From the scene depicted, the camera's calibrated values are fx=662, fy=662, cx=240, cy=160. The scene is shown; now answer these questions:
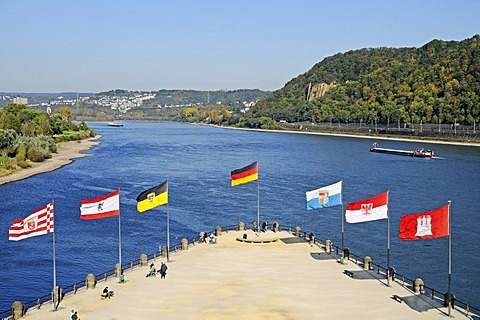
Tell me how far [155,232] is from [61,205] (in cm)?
1831

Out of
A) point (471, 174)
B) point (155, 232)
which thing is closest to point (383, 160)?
point (471, 174)

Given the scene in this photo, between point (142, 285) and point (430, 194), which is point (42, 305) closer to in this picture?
point (142, 285)

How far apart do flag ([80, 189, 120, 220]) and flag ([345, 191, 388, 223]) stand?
12024mm

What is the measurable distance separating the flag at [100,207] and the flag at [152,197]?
2.29m

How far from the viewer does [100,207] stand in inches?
1344

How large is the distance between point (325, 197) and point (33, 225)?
54.5 ft

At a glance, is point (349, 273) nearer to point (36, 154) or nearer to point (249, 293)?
point (249, 293)

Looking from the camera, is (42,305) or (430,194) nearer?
(42,305)

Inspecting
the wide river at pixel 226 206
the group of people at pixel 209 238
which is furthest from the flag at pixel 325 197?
the wide river at pixel 226 206

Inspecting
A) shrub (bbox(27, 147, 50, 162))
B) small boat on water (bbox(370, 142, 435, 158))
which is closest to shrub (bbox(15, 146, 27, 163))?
shrub (bbox(27, 147, 50, 162))

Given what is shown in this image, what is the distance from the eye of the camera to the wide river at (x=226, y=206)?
4725cm

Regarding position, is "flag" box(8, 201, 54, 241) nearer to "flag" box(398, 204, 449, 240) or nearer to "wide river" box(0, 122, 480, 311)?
"wide river" box(0, 122, 480, 311)

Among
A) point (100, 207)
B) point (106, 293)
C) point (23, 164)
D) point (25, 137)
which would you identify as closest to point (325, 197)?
point (100, 207)

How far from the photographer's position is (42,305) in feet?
105
